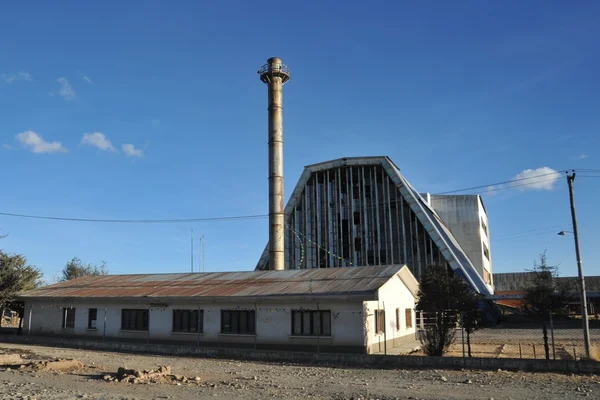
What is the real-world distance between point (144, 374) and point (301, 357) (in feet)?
23.7

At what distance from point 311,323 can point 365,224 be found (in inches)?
1094

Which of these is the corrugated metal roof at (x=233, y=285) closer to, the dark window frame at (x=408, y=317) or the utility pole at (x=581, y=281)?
the dark window frame at (x=408, y=317)

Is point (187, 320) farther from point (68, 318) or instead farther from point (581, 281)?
point (581, 281)

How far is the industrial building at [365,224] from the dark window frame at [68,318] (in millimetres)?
22978

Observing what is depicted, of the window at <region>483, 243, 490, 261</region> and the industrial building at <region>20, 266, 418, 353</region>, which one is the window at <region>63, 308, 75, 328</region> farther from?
the window at <region>483, 243, 490, 261</region>

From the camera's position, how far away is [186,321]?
26.5 metres

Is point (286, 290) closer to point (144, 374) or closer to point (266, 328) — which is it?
point (266, 328)

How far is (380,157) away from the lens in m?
50.1

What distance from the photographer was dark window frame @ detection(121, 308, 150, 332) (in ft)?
91.7

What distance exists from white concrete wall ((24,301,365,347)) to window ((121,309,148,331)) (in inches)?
9.9

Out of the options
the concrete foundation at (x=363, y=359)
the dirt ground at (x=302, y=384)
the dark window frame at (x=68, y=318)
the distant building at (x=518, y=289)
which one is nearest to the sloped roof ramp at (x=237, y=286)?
the dark window frame at (x=68, y=318)

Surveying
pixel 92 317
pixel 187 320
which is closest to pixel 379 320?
pixel 187 320

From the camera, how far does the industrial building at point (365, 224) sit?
47531mm

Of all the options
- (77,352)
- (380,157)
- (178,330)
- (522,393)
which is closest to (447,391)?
(522,393)
